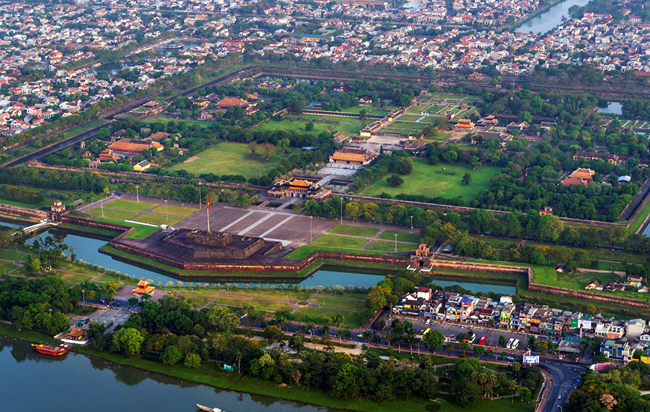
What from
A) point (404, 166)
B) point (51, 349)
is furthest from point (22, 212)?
point (404, 166)

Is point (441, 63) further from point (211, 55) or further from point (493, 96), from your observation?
point (211, 55)

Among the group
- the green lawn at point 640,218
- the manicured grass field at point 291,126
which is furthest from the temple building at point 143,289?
the manicured grass field at point 291,126

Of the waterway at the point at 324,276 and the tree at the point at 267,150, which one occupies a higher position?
the tree at the point at 267,150

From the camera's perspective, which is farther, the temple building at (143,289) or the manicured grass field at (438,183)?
the manicured grass field at (438,183)

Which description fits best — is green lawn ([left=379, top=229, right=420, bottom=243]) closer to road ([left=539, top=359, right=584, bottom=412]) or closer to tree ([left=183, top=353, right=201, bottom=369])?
road ([left=539, top=359, right=584, bottom=412])

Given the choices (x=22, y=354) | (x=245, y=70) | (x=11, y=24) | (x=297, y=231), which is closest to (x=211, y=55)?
(x=245, y=70)

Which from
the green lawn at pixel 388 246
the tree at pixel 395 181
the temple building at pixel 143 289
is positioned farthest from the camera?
the tree at pixel 395 181

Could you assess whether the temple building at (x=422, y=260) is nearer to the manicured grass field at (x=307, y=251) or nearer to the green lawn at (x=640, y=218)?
the manicured grass field at (x=307, y=251)
